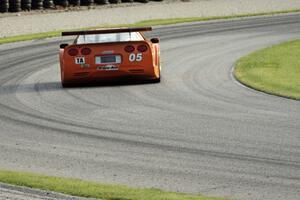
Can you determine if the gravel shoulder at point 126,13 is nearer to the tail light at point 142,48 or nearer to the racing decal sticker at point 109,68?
the racing decal sticker at point 109,68

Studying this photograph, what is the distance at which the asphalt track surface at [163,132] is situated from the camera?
11.1 m

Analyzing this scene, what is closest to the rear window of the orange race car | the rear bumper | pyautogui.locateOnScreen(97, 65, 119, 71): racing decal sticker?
the orange race car

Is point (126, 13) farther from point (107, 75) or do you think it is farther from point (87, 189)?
point (87, 189)

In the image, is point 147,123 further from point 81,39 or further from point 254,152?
point 81,39

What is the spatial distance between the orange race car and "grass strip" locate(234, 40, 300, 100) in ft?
6.59

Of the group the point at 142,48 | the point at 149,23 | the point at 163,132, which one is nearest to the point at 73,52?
the point at 142,48

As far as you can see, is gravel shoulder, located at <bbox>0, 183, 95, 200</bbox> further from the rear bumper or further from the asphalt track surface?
the rear bumper

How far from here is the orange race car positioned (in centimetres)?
1869

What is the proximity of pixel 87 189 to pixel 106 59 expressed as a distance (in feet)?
28.5

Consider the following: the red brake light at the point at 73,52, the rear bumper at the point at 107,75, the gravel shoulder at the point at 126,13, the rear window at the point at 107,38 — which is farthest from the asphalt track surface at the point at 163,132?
the gravel shoulder at the point at 126,13

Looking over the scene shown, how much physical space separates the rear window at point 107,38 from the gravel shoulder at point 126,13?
42.4ft

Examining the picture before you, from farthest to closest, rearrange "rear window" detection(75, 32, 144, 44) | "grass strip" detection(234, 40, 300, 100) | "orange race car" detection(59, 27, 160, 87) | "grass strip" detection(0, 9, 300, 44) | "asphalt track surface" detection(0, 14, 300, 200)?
"grass strip" detection(0, 9, 300, 44), "rear window" detection(75, 32, 144, 44), "orange race car" detection(59, 27, 160, 87), "grass strip" detection(234, 40, 300, 100), "asphalt track surface" detection(0, 14, 300, 200)

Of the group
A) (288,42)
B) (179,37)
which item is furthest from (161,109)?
(179,37)

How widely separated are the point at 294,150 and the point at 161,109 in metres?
4.16
